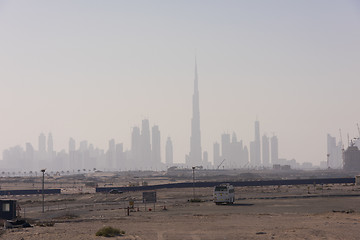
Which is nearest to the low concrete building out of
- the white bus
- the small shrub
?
the small shrub

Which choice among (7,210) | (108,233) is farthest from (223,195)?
(108,233)

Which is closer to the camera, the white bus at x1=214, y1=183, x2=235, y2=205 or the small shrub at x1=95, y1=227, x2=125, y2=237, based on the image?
the small shrub at x1=95, y1=227, x2=125, y2=237

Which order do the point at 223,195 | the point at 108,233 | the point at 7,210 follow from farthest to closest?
1. the point at 223,195
2. the point at 7,210
3. the point at 108,233

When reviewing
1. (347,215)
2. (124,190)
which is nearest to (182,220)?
(347,215)

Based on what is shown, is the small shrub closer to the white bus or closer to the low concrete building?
the low concrete building

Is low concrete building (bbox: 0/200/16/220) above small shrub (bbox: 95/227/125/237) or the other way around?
above

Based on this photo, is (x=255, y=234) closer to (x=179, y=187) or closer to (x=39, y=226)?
(x=39, y=226)

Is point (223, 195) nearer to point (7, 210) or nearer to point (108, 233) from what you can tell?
point (7, 210)

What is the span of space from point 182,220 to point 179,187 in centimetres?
8352

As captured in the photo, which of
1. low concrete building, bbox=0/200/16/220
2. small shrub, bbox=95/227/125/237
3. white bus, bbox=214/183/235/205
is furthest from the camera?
white bus, bbox=214/183/235/205

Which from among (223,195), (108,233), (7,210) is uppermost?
(7,210)

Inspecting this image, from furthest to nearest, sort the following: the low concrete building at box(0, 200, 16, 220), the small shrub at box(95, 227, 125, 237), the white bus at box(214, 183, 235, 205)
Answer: the white bus at box(214, 183, 235, 205) → the low concrete building at box(0, 200, 16, 220) → the small shrub at box(95, 227, 125, 237)

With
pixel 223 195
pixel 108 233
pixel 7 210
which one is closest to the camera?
pixel 108 233

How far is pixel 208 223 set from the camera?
44344 mm
